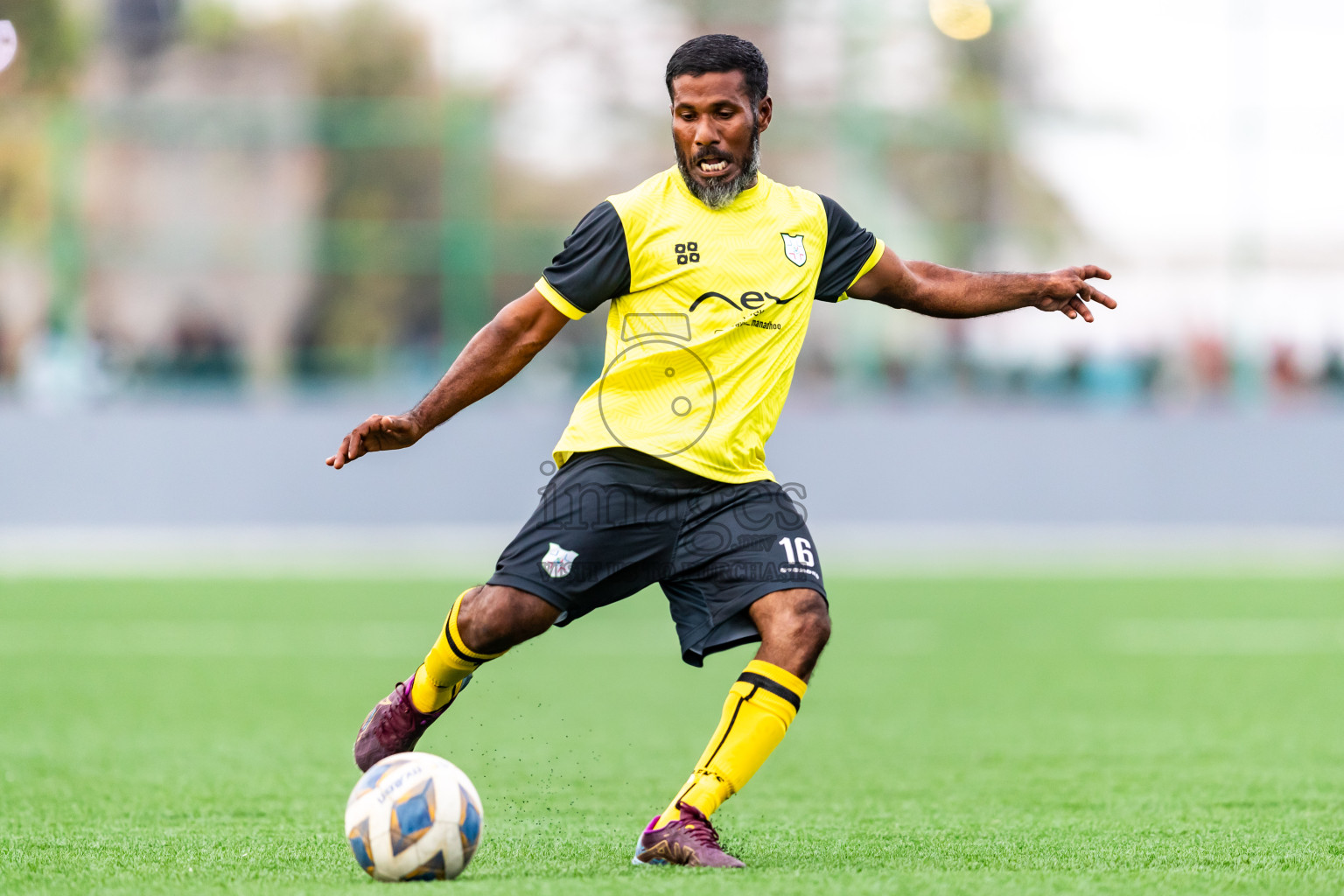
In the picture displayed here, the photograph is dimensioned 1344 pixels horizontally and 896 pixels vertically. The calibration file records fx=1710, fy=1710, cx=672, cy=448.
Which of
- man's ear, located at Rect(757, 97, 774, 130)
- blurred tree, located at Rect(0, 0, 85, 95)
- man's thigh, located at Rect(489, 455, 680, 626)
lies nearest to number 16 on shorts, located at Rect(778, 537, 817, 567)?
man's thigh, located at Rect(489, 455, 680, 626)

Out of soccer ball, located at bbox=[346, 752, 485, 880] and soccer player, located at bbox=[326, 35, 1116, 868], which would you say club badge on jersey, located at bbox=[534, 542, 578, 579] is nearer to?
soccer player, located at bbox=[326, 35, 1116, 868]

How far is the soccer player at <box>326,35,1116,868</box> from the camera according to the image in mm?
4746

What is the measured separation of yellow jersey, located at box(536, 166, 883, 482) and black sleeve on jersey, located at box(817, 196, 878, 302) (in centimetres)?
13

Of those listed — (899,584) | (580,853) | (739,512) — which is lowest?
(899,584)

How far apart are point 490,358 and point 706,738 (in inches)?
137

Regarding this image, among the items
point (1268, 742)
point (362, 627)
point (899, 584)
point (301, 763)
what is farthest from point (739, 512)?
point (899, 584)

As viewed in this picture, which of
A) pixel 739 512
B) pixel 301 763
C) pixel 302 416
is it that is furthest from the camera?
pixel 302 416

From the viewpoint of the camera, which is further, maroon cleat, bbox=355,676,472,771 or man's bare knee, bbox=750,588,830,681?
maroon cleat, bbox=355,676,472,771

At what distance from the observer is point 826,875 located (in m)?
4.41

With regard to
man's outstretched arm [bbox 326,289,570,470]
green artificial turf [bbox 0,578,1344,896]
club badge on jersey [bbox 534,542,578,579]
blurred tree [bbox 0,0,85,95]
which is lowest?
green artificial turf [bbox 0,578,1344,896]

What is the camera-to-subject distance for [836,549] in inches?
693

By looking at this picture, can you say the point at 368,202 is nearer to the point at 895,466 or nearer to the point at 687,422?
the point at 895,466

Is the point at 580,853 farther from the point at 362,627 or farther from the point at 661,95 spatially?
the point at 661,95

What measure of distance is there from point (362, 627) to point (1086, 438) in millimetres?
8703
